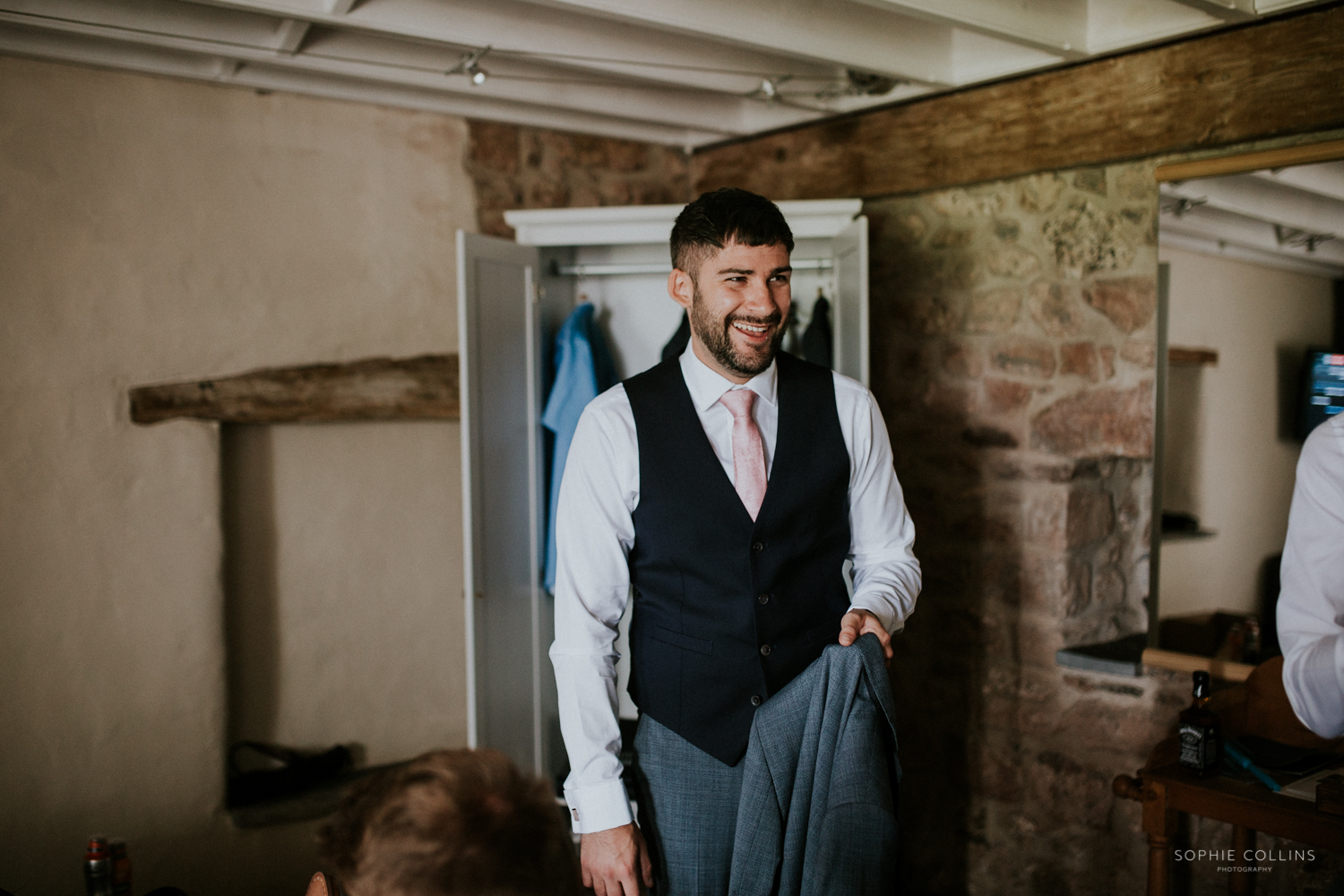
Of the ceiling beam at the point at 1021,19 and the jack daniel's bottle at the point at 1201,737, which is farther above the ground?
the ceiling beam at the point at 1021,19

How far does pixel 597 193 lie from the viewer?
3508 millimetres

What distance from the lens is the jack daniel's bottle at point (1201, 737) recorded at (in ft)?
6.72

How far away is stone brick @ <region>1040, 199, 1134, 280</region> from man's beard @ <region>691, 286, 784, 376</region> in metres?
1.39

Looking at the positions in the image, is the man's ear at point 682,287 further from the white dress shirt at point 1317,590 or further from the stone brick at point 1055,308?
the stone brick at point 1055,308

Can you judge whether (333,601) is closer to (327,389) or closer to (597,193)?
(327,389)

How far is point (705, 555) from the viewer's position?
164 centimetres

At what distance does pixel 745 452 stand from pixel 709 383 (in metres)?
0.15

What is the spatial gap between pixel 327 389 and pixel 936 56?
215 centimetres

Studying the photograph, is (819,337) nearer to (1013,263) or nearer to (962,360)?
(962,360)

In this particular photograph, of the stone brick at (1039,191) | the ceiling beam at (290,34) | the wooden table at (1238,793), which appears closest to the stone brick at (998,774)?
the wooden table at (1238,793)

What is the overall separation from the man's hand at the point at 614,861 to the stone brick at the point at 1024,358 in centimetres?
188

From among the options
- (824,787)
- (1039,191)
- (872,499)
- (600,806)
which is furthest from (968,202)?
(600,806)

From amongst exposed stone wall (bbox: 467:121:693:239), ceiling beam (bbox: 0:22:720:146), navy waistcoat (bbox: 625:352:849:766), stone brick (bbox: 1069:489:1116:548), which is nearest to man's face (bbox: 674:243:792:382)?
navy waistcoat (bbox: 625:352:849:766)

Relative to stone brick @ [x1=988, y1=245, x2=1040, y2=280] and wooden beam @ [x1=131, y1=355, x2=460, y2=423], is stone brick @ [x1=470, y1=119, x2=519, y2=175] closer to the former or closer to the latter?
wooden beam @ [x1=131, y1=355, x2=460, y2=423]
